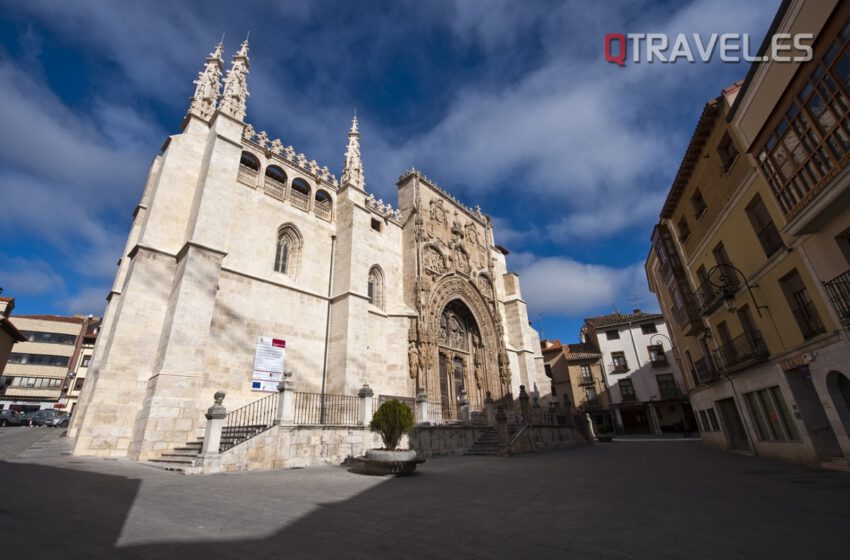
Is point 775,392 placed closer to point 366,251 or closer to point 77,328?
point 366,251

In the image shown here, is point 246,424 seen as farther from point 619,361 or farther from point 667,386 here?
point 667,386

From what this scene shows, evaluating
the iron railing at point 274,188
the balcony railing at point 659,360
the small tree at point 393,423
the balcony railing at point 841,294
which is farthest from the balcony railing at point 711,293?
the balcony railing at point 659,360

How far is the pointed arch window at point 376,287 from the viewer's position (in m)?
19.6

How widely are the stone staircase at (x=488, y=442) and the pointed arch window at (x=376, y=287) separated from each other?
7.98m

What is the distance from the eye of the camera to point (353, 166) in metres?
20.6

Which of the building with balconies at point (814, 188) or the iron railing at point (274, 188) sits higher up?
the iron railing at point (274, 188)

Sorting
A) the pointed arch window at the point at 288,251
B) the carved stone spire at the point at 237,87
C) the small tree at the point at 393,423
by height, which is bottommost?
the small tree at the point at 393,423

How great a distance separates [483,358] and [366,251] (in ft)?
34.3

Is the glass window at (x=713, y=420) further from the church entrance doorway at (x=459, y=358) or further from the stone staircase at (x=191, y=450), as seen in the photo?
the stone staircase at (x=191, y=450)

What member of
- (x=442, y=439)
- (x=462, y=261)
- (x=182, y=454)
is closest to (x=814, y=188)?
(x=442, y=439)

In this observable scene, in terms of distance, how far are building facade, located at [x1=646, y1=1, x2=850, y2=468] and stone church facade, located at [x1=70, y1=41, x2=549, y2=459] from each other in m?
12.1

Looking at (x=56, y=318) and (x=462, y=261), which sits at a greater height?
(x=56, y=318)

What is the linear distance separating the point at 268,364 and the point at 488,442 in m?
9.50

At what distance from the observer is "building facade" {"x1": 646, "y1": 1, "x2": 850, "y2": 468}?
8016mm
